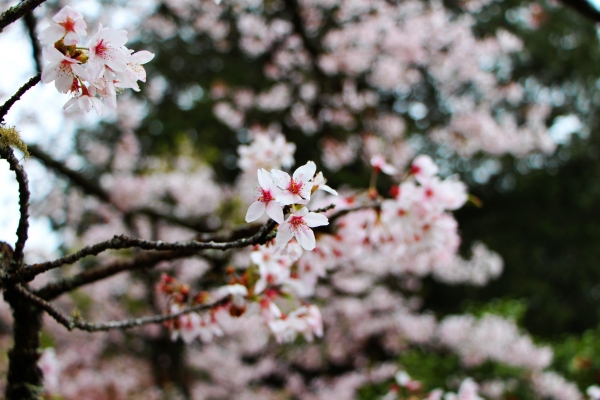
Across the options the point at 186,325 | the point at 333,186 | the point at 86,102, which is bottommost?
the point at 186,325

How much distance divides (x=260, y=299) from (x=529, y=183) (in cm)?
958

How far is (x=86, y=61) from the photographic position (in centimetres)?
73

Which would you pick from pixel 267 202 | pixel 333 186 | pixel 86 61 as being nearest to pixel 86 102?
pixel 86 61

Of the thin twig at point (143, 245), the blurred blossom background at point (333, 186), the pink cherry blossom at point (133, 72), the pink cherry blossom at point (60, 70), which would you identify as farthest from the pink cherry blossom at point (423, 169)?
Result: the pink cherry blossom at point (60, 70)

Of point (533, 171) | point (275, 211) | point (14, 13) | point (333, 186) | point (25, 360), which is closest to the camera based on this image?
point (14, 13)

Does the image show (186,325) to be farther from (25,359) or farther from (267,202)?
(267,202)

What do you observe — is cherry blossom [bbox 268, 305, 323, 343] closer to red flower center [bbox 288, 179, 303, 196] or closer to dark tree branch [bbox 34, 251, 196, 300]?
dark tree branch [bbox 34, 251, 196, 300]

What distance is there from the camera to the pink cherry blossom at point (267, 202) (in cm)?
76

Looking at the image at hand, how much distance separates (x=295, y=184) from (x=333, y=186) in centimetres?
490

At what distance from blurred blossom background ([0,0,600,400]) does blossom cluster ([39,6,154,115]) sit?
0.85 m

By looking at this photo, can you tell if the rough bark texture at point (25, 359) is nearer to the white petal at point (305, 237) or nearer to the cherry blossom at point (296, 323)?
the cherry blossom at point (296, 323)

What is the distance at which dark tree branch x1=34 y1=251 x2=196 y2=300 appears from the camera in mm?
1156

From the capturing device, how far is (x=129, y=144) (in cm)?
568

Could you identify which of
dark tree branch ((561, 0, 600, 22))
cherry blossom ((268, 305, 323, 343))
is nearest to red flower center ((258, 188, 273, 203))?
cherry blossom ((268, 305, 323, 343))
